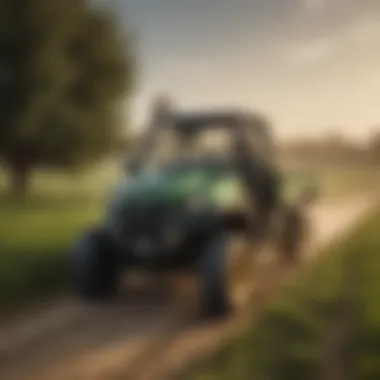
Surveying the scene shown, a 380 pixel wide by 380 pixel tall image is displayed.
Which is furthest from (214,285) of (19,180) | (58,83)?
(58,83)

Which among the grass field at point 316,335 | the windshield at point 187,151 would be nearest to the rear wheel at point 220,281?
the grass field at point 316,335

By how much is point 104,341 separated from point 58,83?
980 mm

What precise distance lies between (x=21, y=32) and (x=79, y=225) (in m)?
0.66

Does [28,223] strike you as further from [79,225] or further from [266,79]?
[266,79]

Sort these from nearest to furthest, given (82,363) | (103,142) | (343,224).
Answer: (82,363) → (103,142) → (343,224)

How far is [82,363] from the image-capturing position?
1.93 m

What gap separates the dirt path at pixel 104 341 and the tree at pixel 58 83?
0.50 meters

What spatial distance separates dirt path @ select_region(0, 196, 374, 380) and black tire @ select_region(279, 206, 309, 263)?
0.55 m

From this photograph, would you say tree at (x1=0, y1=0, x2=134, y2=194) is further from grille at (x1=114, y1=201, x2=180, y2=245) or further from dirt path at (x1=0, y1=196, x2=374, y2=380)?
dirt path at (x1=0, y1=196, x2=374, y2=380)

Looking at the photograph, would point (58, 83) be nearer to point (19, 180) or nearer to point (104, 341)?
point (19, 180)

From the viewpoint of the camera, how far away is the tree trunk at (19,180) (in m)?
2.64

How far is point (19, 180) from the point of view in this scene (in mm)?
2641

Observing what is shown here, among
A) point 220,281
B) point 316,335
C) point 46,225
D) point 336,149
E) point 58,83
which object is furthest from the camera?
point 46,225

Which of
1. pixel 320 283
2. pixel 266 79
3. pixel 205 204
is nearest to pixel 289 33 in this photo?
pixel 266 79
